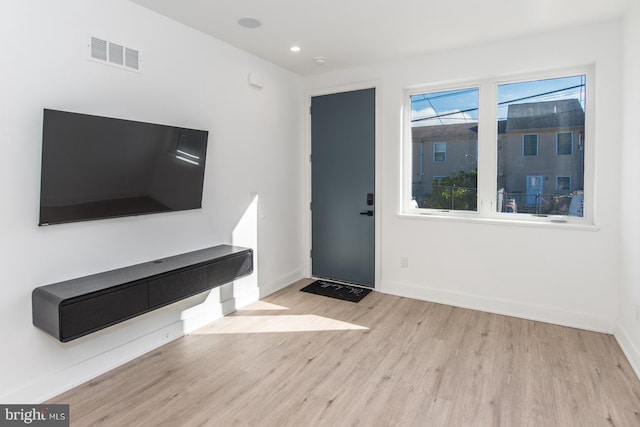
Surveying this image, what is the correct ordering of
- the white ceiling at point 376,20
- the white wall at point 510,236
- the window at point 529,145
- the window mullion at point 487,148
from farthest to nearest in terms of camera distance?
the window mullion at point 487,148, the window at point 529,145, the white wall at point 510,236, the white ceiling at point 376,20

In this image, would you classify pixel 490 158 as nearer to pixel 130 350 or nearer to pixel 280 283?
pixel 280 283

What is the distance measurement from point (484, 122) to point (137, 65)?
3218 mm

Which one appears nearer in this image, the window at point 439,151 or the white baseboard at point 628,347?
the white baseboard at point 628,347

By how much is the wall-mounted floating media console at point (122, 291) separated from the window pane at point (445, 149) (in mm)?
2288

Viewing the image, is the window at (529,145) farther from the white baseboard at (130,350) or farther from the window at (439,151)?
the white baseboard at (130,350)

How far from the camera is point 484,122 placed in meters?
3.79

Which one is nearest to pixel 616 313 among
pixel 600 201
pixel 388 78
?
pixel 600 201

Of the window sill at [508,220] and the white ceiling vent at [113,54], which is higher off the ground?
the white ceiling vent at [113,54]

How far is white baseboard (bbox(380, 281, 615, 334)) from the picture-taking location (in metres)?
3.28

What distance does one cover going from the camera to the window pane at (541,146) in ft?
11.2

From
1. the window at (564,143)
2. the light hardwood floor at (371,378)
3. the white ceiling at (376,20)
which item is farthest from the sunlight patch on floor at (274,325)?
the white ceiling at (376,20)

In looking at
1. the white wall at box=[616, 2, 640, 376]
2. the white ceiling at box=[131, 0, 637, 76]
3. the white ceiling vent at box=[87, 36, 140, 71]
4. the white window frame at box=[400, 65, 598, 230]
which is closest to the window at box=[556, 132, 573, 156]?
the white window frame at box=[400, 65, 598, 230]

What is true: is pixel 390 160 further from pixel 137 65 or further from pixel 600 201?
pixel 137 65

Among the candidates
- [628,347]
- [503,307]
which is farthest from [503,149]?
[628,347]
